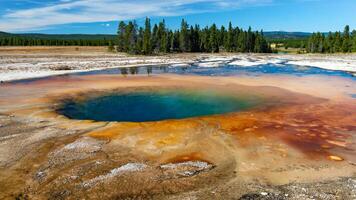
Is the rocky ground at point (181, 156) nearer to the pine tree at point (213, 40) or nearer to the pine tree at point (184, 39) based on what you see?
the pine tree at point (184, 39)

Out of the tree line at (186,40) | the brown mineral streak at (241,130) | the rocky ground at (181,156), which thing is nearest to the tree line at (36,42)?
the tree line at (186,40)

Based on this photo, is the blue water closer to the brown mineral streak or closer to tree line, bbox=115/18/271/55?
the brown mineral streak

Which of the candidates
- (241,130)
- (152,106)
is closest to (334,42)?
(152,106)

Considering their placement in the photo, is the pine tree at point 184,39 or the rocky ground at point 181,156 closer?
the rocky ground at point 181,156

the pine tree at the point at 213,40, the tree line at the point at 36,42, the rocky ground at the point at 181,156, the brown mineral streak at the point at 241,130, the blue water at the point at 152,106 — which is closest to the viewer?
the rocky ground at the point at 181,156

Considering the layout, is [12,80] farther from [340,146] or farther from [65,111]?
[340,146]

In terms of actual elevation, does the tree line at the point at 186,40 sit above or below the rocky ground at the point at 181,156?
above
